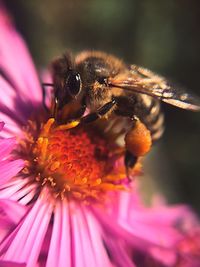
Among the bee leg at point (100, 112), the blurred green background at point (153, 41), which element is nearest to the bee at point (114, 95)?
the bee leg at point (100, 112)

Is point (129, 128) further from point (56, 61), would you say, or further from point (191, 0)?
point (191, 0)

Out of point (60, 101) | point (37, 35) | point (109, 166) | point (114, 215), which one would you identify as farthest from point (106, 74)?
point (37, 35)

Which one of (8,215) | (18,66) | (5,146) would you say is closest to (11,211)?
(8,215)

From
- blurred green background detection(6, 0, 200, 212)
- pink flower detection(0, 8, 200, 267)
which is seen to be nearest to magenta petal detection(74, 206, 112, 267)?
pink flower detection(0, 8, 200, 267)

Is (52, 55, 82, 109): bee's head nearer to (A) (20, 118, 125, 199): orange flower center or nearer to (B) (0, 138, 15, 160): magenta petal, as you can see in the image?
(A) (20, 118, 125, 199): orange flower center

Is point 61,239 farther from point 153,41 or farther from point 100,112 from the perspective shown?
point 153,41

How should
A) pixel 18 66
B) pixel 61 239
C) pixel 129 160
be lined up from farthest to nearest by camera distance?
pixel 18 66 → pixel 129 160 → pixel 61 239

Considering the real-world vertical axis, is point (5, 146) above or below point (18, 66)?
below
